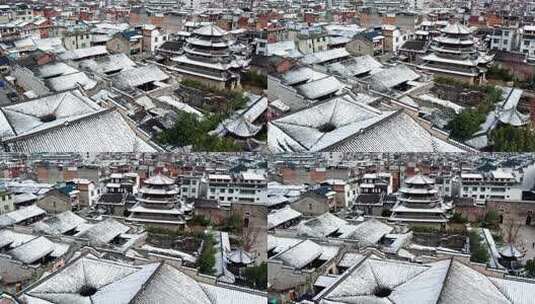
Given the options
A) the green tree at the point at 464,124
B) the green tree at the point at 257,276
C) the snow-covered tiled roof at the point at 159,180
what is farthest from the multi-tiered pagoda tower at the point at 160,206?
the green tree at the point at 464,124

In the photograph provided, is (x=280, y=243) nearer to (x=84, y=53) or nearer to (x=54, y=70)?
(x=54, y=70)

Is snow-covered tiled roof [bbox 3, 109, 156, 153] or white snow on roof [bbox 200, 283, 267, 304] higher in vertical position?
snow-covered tiled roof [bbox 3, 109, 156, 153]

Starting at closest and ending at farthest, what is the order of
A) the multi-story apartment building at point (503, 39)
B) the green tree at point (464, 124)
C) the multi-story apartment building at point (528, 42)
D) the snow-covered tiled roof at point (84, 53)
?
the green tree at point (464, 124)
the multi-story apartment building at point (528, 42)
the multi-story apartment building at point (503, 39)
the snow-covered tiled roof at point (84, 53)

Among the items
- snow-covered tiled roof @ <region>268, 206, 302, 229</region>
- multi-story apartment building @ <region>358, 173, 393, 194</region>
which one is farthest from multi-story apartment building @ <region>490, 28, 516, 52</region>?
snow-covered tiled roof @ <region>268, 206, 302, 229</region>

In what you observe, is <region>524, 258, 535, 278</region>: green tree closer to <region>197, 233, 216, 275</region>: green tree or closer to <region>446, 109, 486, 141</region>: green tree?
<region>446, 109, 486, 141</region>: green tree

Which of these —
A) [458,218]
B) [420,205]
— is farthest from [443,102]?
[458,218]

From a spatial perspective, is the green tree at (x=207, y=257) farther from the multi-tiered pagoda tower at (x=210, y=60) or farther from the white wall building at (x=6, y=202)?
the white wall building at (x=6, y=202)
